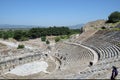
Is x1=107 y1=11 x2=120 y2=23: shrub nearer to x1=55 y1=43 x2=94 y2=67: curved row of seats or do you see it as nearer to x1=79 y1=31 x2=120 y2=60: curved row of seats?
x1=79 y1=31 x2=120 y2=60: curved row of seats

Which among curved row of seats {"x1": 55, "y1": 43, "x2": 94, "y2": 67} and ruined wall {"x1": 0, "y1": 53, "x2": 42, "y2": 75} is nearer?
curved row of seats {"x1": 55, "y1": 43, "x2": 94, "y2": 67}

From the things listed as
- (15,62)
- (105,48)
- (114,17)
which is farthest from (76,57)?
(114,17)

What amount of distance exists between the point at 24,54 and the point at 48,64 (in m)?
4.85

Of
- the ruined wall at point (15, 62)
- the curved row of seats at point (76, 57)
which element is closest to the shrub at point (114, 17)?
the curved row of seats at point (76, 57)

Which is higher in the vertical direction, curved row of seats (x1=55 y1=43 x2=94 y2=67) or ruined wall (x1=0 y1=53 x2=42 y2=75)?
curved row of seats (x1=55 y1=43 x2=94 y2=67)

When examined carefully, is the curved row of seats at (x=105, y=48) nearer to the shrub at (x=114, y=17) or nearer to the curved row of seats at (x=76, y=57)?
the curved row of seats at (x=76, y=57)

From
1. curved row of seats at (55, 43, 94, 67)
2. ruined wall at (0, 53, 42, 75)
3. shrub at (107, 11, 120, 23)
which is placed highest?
shrub at (107, 11, 120, 23)

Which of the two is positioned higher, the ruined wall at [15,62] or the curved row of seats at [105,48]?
the curved row of seats at [105,48]

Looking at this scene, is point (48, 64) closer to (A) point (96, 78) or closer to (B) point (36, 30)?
(A) point (96, 78)

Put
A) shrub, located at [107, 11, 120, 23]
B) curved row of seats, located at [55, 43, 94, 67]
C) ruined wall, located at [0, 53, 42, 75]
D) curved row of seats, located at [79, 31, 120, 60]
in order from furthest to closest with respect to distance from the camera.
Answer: shrub, located at [107, 11, 120, 23], ruined wall, located at [0, 53, 42, 75], curved row of seats, located at [55, 43, 94, 67], curved row of seats, located at [79, 31, 120, 60]

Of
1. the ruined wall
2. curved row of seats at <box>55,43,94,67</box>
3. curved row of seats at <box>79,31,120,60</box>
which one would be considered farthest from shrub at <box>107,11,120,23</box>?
the ruined wall

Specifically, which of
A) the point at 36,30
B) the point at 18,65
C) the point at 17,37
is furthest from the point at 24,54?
the point at 36,30

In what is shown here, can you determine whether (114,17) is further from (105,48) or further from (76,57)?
(76,57)

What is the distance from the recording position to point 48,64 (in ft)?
99.1
